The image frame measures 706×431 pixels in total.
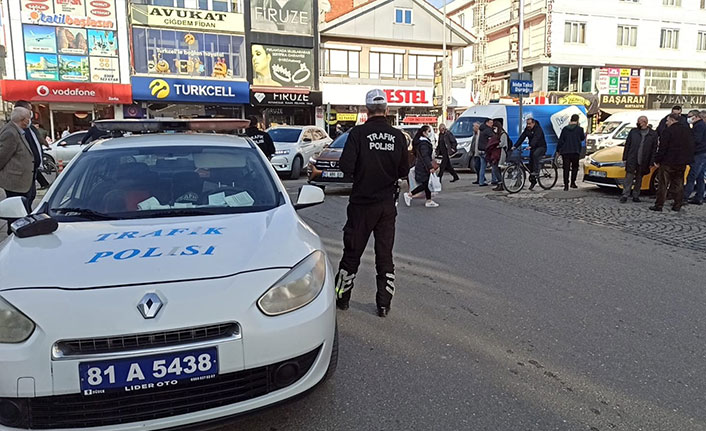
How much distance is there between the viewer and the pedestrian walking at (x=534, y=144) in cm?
1285

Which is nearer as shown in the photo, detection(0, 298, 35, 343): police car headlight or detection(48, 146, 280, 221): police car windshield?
detection(0, 298, 35, 343): police car headlight

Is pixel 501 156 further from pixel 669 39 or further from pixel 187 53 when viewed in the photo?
pixel 669 39

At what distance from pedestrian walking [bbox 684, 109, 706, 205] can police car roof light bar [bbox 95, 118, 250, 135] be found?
28.7 ft

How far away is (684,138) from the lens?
29.9 feet

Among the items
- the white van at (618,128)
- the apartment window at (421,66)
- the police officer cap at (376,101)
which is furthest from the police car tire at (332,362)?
the apartment window at (421,66)

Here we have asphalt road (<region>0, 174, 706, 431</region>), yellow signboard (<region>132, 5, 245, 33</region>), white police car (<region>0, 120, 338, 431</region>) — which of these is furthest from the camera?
yellow signboard (<region>132, 5, 245, 33</region>)

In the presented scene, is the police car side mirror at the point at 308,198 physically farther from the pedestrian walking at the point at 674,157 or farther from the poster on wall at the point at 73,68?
the poster on wall at the point at 73,68

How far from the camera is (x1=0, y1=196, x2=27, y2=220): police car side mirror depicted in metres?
3.48

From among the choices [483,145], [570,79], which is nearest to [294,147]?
[483,145]

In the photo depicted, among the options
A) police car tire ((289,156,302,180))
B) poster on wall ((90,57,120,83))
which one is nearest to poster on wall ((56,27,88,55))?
poster on wall ((90,57,120,83))

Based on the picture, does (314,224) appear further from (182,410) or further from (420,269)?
(182,410)

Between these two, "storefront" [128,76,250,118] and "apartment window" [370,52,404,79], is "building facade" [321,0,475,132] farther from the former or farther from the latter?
"storefront" [128,76,250,118]

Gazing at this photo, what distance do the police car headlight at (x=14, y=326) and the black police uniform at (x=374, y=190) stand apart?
250 centimetres

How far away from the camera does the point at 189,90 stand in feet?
92.6
